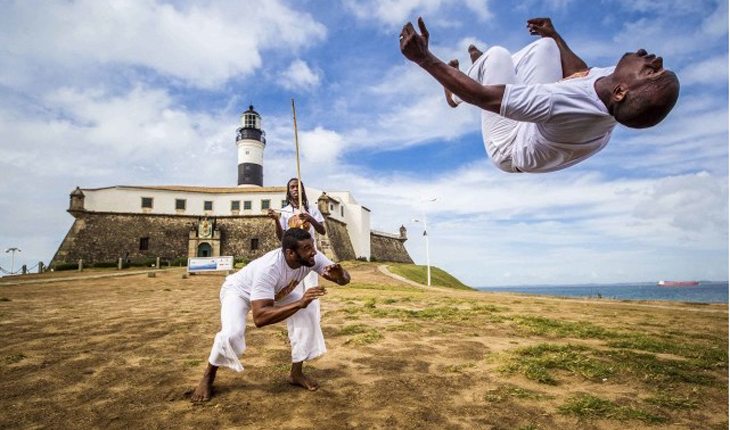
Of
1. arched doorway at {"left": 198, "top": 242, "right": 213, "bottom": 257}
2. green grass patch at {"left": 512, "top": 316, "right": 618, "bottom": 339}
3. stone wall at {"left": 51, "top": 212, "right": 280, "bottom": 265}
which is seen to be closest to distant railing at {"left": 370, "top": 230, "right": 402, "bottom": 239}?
stone wall at {"left": 51, "top": 212, "right": 280, "bottom": 265}

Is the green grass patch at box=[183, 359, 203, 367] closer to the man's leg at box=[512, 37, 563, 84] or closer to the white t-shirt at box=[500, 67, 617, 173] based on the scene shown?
the white t-shirt at box=[500, 67, 617, 173]

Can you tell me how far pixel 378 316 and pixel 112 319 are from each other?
598 centimetres

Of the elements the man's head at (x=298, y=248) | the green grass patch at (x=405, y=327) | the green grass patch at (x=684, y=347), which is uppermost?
the man's head at (x=298, y=248)

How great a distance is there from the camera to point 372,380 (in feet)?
15.1

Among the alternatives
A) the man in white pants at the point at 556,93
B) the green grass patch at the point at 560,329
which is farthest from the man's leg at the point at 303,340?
the green grass patch at the point at 560,329

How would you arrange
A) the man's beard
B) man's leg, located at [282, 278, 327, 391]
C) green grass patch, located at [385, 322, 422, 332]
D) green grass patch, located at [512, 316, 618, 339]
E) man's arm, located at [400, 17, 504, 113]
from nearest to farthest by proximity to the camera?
man's arm, located at [400, 17, 504, 113] < the man's beard < man's leg, located at [282, 278, 327, 391] < green grass patch, located at [512, 316, 618, 339] < green grass patch, located at [385, 322, 422, 332]

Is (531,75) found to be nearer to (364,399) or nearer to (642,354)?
(364,399)

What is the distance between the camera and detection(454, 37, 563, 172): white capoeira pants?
9.09 ft

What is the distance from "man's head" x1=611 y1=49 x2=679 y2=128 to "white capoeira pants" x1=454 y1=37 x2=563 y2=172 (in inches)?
23.3

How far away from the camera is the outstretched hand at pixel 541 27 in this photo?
3.16 m

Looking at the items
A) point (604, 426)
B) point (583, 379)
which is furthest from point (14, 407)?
point (583, 379)

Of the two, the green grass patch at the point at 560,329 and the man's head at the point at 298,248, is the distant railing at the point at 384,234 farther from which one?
the man's head at the point at 298,248

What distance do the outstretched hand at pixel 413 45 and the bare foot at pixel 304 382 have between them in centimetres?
353

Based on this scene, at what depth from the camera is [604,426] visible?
11.2 ft
